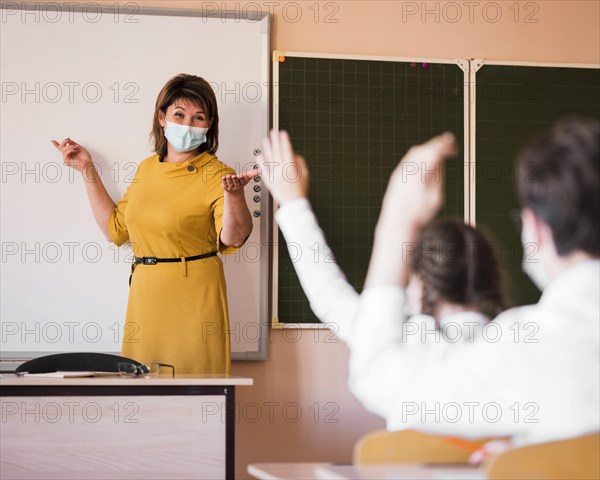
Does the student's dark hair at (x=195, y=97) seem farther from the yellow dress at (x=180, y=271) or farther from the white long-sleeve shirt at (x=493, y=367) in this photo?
the white long-sleeve shirt at (x=493, y=367)

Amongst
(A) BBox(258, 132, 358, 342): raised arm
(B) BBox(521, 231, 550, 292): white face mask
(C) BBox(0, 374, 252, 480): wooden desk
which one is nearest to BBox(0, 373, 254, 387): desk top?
(C) BBox(0, 374, 252, 480): wooden desk

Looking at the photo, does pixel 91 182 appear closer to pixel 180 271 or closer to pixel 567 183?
pixel 180 271

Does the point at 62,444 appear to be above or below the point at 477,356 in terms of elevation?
below

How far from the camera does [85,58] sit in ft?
10.8

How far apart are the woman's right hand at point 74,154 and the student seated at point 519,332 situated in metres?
2.64

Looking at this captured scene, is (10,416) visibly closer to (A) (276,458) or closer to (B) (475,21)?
(A) (276,458)

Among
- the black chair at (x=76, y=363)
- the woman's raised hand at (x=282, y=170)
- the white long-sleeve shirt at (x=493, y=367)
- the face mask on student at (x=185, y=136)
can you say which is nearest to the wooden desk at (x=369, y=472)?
the white long-sleeve shirt at (x=493, y=367)

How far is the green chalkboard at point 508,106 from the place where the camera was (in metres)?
3.40

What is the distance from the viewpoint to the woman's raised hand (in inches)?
30.9

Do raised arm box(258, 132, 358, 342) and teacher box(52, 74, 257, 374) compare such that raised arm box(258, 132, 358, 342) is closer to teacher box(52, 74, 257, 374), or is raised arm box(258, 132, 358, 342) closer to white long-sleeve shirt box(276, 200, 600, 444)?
white long-sleeve shirt box(276, 200, 600, 444)

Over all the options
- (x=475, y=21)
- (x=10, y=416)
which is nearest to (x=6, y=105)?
(x=10, y=416)

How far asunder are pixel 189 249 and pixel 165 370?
410 millimetres

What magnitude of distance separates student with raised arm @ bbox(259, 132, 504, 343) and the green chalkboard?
2.67 metres

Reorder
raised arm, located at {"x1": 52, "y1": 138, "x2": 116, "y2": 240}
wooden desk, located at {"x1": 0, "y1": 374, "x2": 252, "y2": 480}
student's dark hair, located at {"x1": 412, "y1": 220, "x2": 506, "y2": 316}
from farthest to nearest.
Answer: raised arm, located at {"x1": 52, "y1": 138, "x2": 116, "y2": 240}
wooden desk, located at {"x1": 0, "y1": 374, "x2": 252, "y2": 480}
student's dark hair, located at {"x1": 412, "y1": 220, "x2": 506, "y2": 316}
